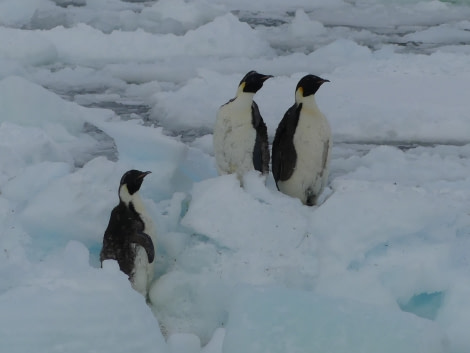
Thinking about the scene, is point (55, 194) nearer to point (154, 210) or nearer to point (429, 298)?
point (154, 210)

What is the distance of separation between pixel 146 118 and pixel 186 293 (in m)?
2.55

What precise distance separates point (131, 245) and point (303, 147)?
98 cm

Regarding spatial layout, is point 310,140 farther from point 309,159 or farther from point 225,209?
point 225,209

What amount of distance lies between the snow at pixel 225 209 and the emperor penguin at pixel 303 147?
147 mm

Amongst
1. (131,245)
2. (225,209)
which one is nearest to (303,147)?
(225,209)

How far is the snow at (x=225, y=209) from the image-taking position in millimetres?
2330

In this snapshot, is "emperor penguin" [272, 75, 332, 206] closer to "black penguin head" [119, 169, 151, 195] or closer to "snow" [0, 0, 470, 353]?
"snow" [0, 0, 470, 353]

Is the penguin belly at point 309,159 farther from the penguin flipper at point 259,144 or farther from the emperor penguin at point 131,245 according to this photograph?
the emperor penguin at point 131,245

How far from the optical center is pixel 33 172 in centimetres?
359

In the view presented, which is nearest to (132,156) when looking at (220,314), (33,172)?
(33,172)

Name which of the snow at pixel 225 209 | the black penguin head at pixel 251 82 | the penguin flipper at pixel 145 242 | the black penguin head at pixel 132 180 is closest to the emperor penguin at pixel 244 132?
the black penguin head at pixel 251 82

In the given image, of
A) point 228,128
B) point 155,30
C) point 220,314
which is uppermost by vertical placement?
point 228,128

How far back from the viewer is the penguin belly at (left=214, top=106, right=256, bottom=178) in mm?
3666

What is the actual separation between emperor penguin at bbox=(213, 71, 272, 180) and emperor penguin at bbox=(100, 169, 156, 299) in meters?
0.73
